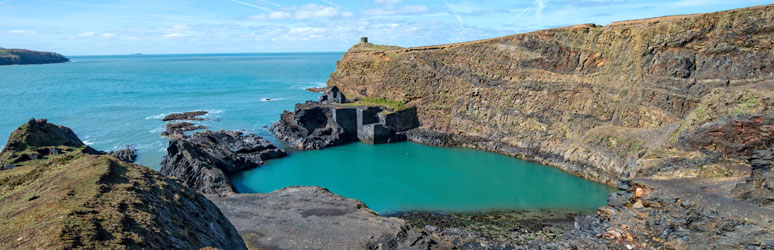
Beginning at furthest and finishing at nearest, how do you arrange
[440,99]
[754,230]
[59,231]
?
[440,99]
[754,230]
[59,231]

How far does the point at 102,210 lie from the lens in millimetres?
9586

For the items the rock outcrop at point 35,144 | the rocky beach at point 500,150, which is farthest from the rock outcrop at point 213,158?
the rock outcrop at point 35,144

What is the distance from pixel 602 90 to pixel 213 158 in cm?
3640

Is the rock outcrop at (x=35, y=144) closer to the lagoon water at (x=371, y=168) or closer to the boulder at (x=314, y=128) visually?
the lagoon water at (x=371, y=168)

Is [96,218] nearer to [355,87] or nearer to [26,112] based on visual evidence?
[355,87]

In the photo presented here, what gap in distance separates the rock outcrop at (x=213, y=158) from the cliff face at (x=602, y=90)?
18.4m

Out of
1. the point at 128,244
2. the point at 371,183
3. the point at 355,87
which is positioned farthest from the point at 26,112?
the point at 128,244

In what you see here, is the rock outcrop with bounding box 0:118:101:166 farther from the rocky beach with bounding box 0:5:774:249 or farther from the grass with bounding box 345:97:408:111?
the grass with bounding box 345:97:408:111

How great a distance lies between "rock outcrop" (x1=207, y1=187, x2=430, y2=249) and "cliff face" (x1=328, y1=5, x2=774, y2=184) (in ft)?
66.2

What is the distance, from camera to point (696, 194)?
2266 cm

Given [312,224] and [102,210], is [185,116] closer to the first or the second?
[312,224]

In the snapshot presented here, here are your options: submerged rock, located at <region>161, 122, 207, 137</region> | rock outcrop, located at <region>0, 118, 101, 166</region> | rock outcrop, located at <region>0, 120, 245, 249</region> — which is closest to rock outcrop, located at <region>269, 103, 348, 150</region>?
submerged rock, located at <region>161, 122, 207, 137</region>

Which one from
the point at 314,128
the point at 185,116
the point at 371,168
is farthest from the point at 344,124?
the point at 185,116

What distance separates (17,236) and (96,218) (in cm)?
129
